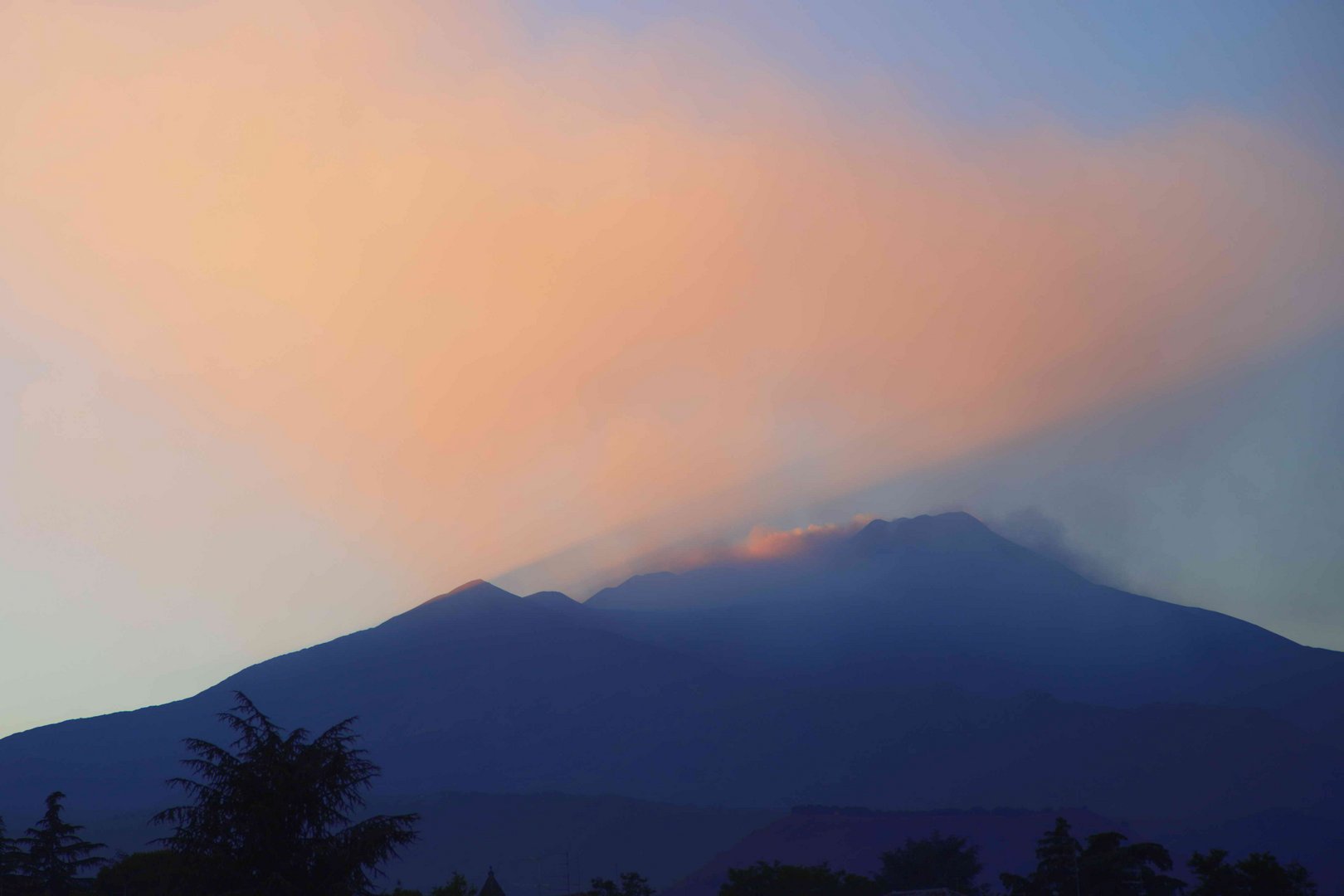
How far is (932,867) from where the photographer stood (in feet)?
447

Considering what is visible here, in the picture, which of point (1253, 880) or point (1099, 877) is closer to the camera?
point (1253, 880)

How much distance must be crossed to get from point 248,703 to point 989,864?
610 ft

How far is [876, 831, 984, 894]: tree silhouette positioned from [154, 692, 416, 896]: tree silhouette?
4375 inches

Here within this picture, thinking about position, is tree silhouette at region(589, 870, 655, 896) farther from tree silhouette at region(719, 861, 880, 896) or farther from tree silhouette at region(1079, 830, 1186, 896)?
tree silhouette at region(1079, 830, 1186, 896)

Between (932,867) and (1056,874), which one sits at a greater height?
(1056,874)

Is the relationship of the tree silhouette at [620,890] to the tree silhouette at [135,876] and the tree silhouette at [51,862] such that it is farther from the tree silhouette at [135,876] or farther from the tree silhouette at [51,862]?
the tree silhouette at [51,862]

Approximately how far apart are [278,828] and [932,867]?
121m

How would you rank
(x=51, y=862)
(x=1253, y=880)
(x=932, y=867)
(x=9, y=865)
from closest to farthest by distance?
1. (x=9, y=865)
2. (x=51, y=862)
3. (x=1253, y=880)
4. (x=932, y=867)

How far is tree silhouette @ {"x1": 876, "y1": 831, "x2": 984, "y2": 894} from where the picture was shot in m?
134

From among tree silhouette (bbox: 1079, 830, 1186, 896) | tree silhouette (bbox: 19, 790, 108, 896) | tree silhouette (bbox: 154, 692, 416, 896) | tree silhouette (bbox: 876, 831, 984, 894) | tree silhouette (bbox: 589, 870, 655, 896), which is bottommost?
tree silhouette (bbox: 876, 831, 984, 894)

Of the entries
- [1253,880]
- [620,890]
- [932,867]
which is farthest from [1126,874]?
[620,890]

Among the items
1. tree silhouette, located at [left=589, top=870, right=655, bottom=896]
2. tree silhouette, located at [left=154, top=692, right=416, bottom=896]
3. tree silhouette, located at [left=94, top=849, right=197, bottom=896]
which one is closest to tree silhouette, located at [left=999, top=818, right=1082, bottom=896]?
tree silhouette, located at [left=589, top=870, right=655, bottom=896]

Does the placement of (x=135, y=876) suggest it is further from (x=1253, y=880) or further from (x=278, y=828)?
(x=1253, y=880)

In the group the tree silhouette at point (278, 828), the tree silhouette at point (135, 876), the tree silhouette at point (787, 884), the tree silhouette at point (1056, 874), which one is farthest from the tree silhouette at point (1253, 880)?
the tree silhouette at point (278, 828)
